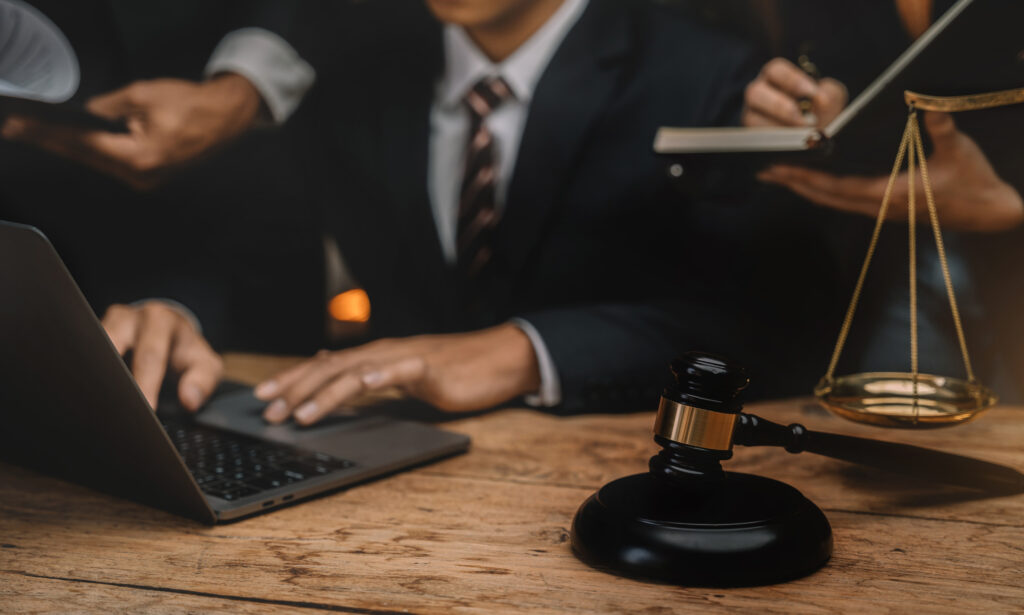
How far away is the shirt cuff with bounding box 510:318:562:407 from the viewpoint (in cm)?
137

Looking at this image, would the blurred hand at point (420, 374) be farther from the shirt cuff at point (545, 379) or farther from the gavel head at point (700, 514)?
the gavel head at point (700, 514)

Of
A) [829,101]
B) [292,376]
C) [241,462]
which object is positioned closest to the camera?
[241,462]

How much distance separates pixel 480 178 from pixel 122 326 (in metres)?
0.67

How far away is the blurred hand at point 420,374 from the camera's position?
3.93ft

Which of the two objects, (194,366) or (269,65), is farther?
(269,65)

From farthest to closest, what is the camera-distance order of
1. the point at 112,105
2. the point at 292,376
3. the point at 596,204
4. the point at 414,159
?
the point at 112,105 < the point at 414,159 < the point at 596,204 < the point at 292,376

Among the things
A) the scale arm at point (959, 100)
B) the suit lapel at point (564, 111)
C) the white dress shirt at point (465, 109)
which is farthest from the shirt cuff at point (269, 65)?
the scale arm at point (959, 100)

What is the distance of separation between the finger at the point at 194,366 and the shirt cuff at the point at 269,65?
0.57m

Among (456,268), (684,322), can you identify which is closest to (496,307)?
(456,268)

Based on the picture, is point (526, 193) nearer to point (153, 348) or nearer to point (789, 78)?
point (789, 78)

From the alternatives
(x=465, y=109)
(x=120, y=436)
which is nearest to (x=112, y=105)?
(x=465, y=109)

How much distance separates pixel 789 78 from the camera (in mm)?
1392

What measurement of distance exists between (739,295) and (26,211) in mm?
1488

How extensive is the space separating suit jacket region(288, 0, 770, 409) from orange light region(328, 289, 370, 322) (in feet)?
0.43
